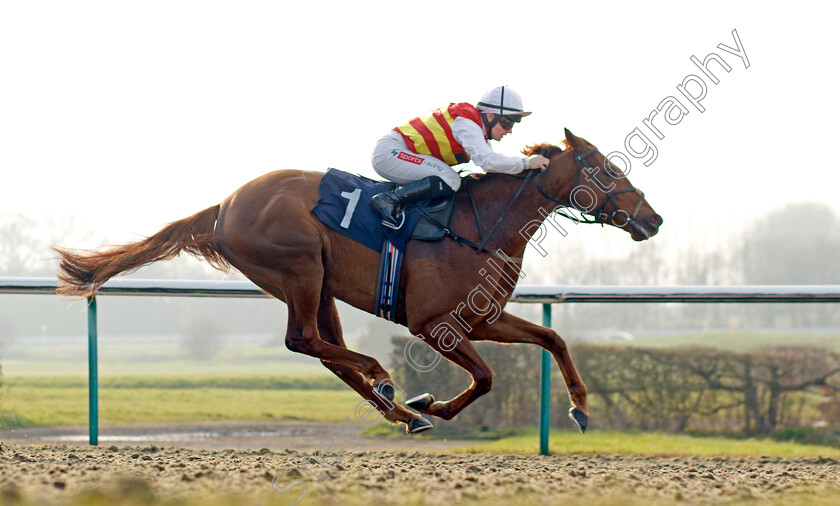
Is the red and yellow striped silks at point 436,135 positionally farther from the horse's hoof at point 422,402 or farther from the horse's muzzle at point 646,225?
the horse's hoof at point 422,402

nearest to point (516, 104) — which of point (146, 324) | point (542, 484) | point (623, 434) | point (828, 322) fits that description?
point (542, 484)

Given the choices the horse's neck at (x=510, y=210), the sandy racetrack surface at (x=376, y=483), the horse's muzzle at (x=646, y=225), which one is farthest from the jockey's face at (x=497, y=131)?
the sandy racetrack surface at (x=376, y=483)

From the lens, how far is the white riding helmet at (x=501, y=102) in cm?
446

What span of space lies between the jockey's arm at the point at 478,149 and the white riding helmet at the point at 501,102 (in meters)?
0.15

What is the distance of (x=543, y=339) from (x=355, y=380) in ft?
3.54

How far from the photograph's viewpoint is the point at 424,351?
23.1 feet

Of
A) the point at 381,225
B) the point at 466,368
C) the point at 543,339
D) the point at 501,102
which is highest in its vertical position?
the point at 501,102

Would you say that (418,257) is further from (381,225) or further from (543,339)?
(543,339)

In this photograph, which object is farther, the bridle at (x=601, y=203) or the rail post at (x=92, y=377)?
the rail post at (x=92, y=377)

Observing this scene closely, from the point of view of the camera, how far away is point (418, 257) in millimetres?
4320

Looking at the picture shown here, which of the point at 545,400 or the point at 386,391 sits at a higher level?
the point at 386,391

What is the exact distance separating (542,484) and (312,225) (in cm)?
188

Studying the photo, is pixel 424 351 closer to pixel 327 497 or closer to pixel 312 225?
pixel 312 225

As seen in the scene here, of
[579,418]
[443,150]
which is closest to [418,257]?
[443,150]
